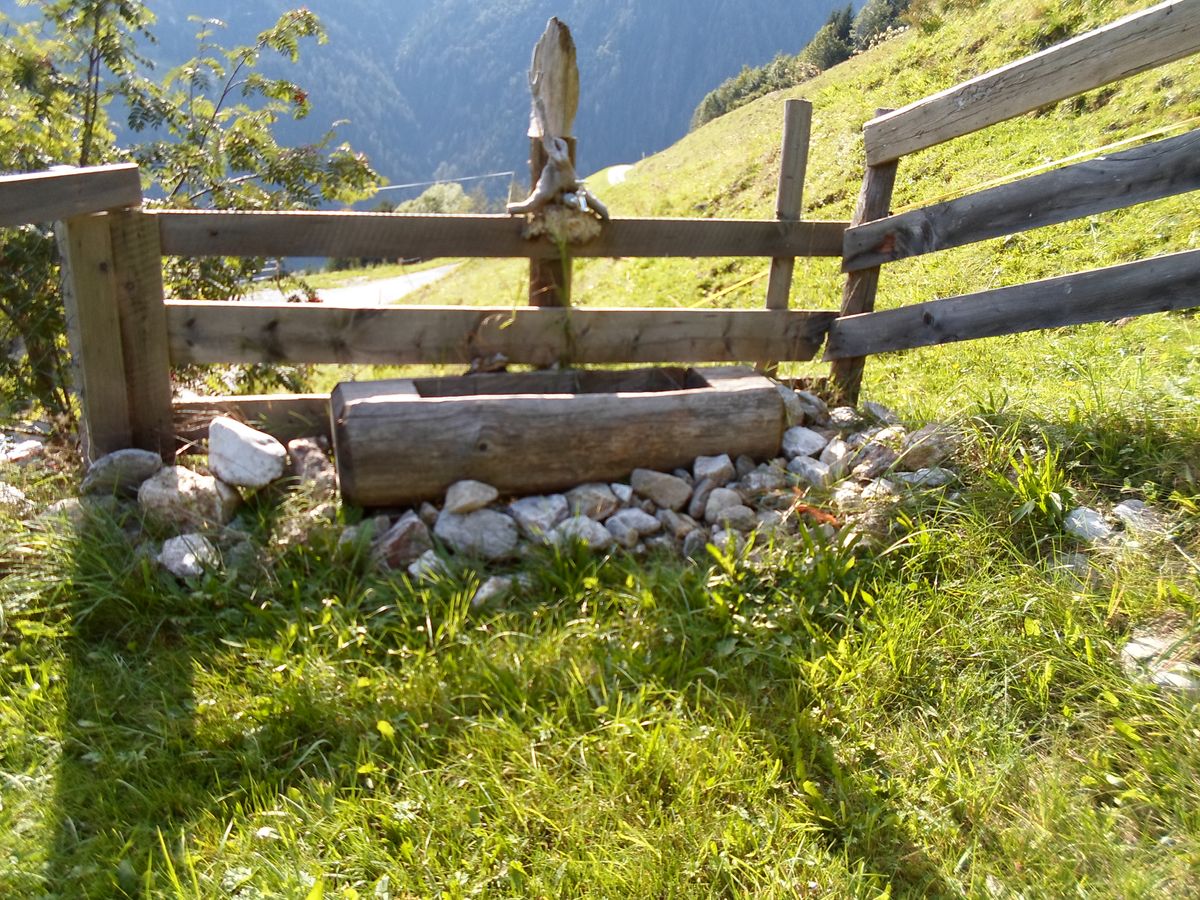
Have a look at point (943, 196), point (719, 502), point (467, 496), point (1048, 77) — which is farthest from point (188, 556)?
point (943, 196)

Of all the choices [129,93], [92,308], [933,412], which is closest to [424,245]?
[92,308]

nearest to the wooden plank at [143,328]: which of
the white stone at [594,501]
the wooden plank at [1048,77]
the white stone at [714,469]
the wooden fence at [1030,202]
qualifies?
the white stone at [594,501]

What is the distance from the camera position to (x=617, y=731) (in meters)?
2.53

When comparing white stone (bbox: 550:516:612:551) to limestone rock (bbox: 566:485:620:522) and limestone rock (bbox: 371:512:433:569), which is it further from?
limestone rock (bbox: 371:512:433:569)

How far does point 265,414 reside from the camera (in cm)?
402

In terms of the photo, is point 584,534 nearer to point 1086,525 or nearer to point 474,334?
point 474,334

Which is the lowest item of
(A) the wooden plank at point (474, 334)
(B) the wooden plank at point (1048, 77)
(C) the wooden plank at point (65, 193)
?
(A) the wooden plank at point (474, 334)

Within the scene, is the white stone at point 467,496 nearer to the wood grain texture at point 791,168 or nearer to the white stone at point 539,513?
the white stone at point 539,513

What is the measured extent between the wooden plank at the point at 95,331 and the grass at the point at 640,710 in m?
0.28

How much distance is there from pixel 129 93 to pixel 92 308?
3.67 meters

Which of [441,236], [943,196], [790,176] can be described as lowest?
[441,236]

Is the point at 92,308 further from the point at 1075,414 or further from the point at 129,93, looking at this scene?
the point at 1075,414

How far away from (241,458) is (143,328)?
2.85 ft

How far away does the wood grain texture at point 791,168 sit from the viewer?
4512 millimetres
